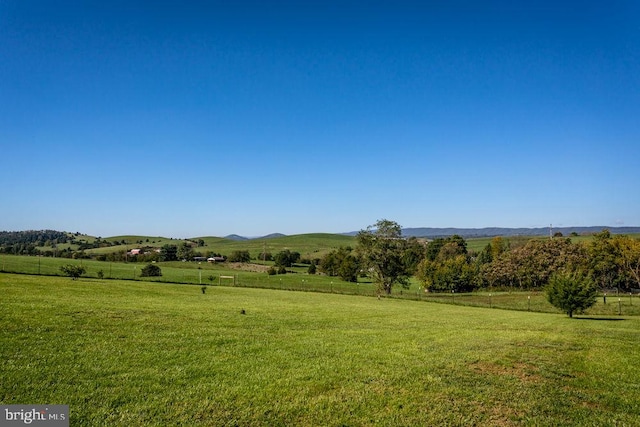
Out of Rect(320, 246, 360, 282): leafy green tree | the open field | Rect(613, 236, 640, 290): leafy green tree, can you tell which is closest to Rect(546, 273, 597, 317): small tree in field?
the open field

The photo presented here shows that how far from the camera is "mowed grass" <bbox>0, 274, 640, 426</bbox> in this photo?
8.59 meters

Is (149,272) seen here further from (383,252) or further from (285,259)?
(285,259)

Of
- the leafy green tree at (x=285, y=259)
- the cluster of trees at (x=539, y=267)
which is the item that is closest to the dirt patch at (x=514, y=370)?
the cluster of trees at (x=539, y=267)

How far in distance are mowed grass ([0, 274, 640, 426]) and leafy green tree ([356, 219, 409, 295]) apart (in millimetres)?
52322

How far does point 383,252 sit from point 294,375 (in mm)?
60744

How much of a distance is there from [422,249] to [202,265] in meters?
74.9

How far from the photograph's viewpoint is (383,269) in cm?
7144

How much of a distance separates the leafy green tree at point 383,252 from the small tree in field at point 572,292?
118ft

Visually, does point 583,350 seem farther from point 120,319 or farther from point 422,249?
point 422,249

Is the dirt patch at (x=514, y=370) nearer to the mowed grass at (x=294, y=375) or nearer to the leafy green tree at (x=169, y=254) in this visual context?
the mowed grass at (x=294, y=375)

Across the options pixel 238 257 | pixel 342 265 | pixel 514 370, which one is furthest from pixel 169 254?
pixel 514 370

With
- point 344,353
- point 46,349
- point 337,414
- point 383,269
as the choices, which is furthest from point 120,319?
point 383,269

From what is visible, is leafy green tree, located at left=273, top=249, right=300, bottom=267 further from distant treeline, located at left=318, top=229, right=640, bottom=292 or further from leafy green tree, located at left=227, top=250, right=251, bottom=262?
distant treeline, located at left=318, top=229, right=640, bottom=292

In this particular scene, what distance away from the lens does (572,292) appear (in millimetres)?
34531
